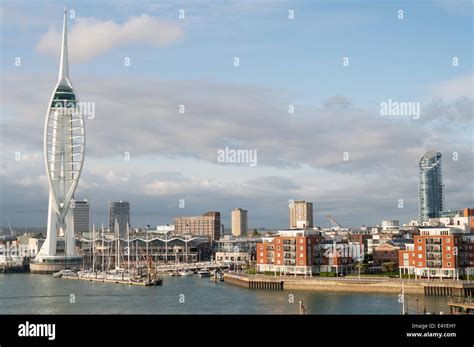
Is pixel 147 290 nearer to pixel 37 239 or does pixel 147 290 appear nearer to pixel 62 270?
pixel 62 270

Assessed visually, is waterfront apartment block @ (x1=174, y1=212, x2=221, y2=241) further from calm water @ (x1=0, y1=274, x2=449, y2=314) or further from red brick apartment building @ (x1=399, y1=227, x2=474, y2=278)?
red brick apartment building @ (x1=399, y1=227, x2=474, y2=278)

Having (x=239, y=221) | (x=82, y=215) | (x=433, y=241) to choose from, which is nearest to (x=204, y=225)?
(x=239, y=221)

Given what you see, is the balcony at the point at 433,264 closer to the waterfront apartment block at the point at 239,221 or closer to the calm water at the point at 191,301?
the calm water at the point at 191,301

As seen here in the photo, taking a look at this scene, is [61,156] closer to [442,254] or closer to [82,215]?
[442,254]

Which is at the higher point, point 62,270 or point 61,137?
point 61,137

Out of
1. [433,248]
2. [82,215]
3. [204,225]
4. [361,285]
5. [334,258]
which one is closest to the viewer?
[361,285]
